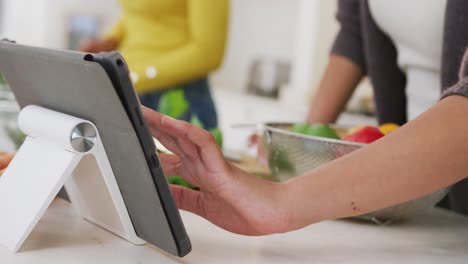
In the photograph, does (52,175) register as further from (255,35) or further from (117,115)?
(255,35)

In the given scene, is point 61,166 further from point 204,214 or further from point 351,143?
point 351,143

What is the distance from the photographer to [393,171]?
523 millimetres

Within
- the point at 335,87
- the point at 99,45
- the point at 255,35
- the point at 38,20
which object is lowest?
the point at 255,35

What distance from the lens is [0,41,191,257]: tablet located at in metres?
0.44

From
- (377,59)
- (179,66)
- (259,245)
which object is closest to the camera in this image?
(259,245)

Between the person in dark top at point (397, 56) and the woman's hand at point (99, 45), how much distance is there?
0.65 meters

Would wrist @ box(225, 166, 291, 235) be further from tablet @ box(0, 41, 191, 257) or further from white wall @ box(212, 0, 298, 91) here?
white wall @ box(212, 0, 298, 91)

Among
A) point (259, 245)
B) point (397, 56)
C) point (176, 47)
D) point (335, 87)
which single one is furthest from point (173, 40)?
point (259, 245)

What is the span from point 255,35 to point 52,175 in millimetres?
3354

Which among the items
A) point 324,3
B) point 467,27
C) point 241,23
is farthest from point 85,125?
point 241,23

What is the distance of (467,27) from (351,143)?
22 cm

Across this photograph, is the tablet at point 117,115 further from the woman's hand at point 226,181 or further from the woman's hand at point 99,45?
the woman's hand at point 99,45

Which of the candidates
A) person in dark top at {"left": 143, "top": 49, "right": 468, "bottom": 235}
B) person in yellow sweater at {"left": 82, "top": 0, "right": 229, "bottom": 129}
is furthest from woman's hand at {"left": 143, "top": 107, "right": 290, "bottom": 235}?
person in yellow sweater at {"left": 82, "top": 0, "right": 229, "bottom": 129}

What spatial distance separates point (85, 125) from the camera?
50 centimetres
